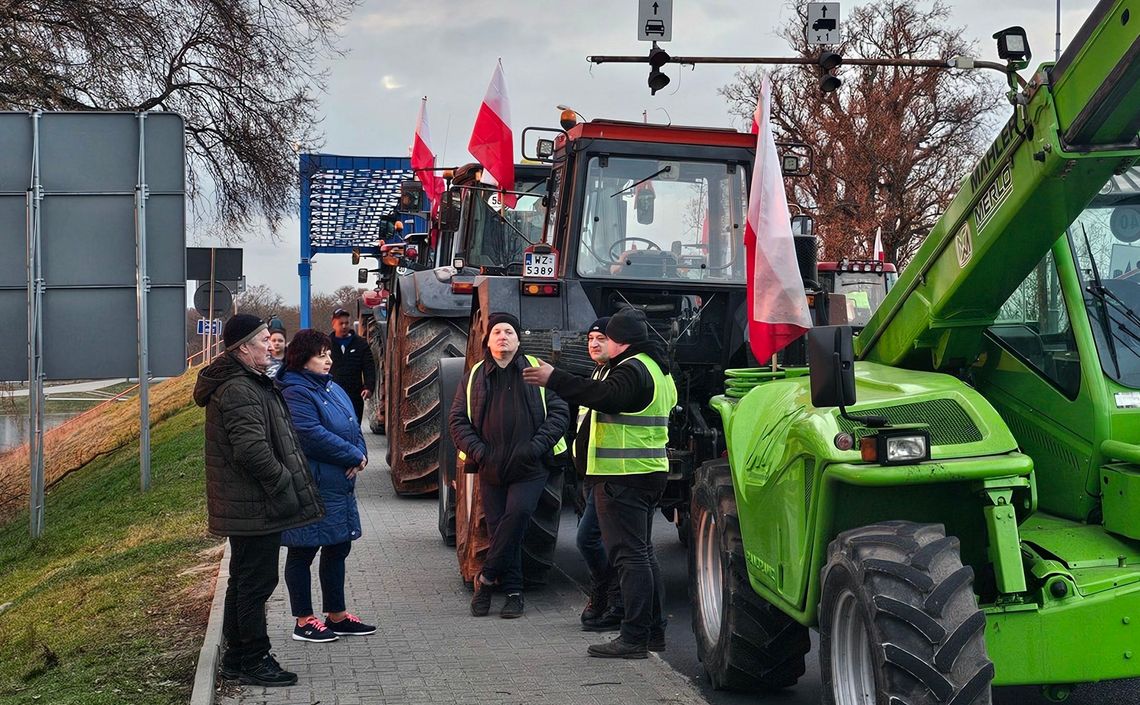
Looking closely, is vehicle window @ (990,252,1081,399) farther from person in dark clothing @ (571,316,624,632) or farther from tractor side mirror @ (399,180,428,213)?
tractor side mirror @ (399,180,428,213)

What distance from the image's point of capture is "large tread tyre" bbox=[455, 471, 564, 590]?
30.3ft

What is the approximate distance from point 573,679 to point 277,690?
57.9 inches

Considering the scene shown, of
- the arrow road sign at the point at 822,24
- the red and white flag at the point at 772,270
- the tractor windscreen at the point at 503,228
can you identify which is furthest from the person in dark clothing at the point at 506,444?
the arrow road sign at the point at 822,24

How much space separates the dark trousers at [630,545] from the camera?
7.67 meters

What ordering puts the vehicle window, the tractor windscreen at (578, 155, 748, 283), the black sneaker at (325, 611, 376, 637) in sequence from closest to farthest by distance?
the vehicle window → the black sneaker at (325, 611, 376, 637) → the tractor windscreen at (578, 155, 748, 283)

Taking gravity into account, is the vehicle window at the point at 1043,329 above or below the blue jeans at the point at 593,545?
above

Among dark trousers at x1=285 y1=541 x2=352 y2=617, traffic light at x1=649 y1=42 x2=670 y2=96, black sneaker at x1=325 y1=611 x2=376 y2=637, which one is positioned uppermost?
traffic light at x1=649 y1=42 x2=670 y2=96

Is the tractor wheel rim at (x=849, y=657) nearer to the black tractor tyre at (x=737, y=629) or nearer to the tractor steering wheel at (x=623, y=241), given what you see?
the black tractor tyre at (x=737, y=629)

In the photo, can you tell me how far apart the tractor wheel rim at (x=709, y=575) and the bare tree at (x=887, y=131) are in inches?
1180

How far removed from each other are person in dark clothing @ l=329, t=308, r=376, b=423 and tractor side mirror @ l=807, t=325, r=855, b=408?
11321 millimetres

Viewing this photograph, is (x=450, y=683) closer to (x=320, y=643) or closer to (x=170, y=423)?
(x=320, y=643)

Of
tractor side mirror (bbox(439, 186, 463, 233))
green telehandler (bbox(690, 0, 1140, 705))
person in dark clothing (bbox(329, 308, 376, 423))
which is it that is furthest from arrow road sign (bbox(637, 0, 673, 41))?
green telehandler (bbox(690, 0, 1140, 705))

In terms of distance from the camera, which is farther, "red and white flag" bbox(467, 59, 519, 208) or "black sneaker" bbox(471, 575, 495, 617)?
"red and white flag" bbox(467, 59, 519, 208)

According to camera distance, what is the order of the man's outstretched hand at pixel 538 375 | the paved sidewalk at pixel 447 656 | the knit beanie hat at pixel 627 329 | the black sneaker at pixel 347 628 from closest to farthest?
the paved sidewalk at pixel 447 656
the man's outstretched hand at pixel 538 375
the knit beanie hat at pixel 627 329
the black sneaker at pixel 347 628
